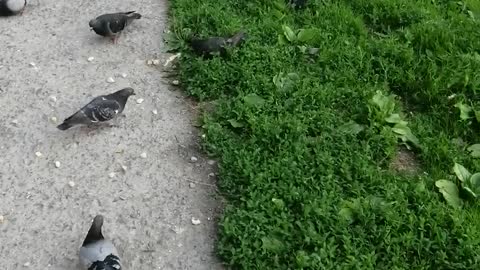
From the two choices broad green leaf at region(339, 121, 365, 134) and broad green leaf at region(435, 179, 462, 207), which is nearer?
broad green leaf at region(435, 179, 462, 207)

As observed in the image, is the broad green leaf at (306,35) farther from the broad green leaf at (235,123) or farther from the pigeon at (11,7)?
the pigeon at (11,7)

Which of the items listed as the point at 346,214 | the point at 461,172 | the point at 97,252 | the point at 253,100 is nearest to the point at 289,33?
the point at 253,100

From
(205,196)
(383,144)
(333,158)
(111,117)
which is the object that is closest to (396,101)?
(383,144)

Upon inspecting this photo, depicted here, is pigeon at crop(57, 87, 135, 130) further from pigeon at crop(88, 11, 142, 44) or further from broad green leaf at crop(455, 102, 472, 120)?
broad green leaf at crop(455, 102, 472, 120)

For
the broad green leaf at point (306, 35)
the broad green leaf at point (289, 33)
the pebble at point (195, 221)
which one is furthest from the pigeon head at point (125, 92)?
the broad green leaf at point (306, 35)

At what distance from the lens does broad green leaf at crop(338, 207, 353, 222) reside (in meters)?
4.59

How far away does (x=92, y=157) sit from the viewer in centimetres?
536

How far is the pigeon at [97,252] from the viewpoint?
14.0 ft

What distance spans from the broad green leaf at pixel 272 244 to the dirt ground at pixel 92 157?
0.39 m

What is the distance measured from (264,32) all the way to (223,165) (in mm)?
1876

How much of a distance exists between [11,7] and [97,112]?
2.21m

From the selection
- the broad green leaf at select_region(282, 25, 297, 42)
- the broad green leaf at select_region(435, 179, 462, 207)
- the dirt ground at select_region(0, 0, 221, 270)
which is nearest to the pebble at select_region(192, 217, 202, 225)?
the dirt ground at select_region(0, 0, 221, 270)

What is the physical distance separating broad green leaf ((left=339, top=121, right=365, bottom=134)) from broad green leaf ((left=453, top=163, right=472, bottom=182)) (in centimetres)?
80

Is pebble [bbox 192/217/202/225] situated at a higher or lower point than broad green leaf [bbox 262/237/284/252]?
lower
